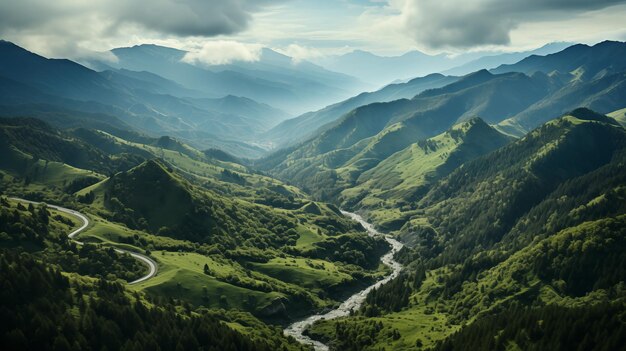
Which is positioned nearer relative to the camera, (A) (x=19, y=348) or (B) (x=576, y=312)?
(A) (x=19, y=348)

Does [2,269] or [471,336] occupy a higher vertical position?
[2,269]

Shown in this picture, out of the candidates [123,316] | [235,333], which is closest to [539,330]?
[235,333]

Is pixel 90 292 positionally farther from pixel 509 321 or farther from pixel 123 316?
pixel 509 321

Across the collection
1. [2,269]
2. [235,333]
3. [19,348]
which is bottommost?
[235,333]

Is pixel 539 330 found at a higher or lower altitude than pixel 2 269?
lower

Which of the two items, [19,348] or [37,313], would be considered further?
[37,313]

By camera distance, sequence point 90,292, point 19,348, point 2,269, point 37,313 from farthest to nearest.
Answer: point 90,292 → point 2,269 → point 37,313 → point 19,348

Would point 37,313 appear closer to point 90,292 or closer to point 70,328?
point 70,328

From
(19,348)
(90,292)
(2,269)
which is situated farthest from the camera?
(90,292)

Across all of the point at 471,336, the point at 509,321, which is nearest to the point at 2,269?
the point at 471,336
